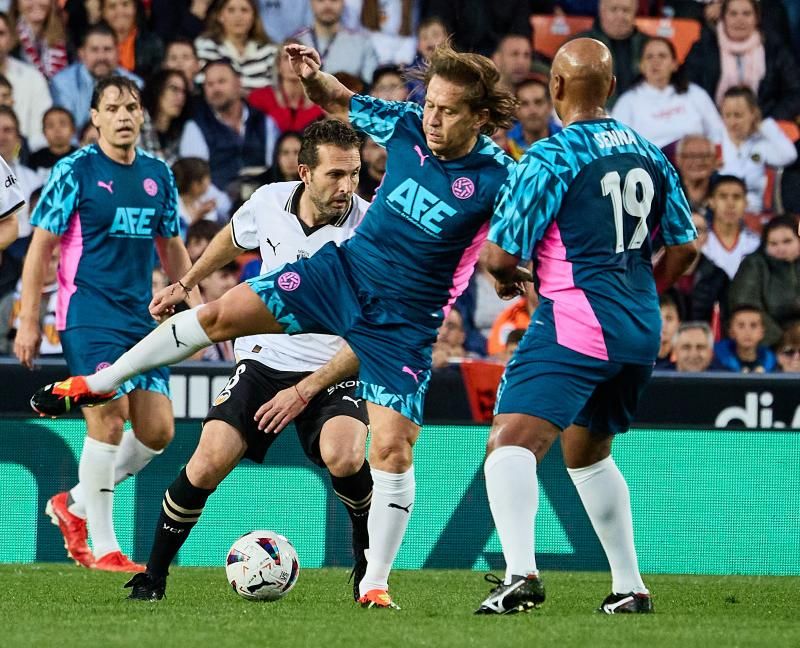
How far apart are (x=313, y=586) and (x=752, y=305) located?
536 cm

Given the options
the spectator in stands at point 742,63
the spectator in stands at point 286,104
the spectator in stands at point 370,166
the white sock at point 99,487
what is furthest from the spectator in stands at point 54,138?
the spectator in stands at point 742,63

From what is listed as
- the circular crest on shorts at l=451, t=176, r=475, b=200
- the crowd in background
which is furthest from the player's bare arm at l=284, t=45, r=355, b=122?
the crowd in background

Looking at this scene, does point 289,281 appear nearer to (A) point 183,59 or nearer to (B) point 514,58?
(A) point 183,59

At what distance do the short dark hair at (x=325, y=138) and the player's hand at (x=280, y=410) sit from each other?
1038 millimetres

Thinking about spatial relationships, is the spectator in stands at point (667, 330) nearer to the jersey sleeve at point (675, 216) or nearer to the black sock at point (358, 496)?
the black sock at point (358, 496)

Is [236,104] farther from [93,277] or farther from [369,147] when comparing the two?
[93,277]

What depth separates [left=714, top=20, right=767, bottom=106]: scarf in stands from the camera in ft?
42.5

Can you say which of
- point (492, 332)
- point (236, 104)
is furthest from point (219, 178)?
A: point (492, 332)

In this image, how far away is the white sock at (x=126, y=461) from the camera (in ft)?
27.6

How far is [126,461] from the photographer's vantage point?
848 centimetres

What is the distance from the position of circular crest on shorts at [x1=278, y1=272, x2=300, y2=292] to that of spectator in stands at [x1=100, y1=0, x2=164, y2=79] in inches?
274

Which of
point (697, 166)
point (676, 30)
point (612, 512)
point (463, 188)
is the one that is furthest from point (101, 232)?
point (676, 30)

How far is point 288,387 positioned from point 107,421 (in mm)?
1940

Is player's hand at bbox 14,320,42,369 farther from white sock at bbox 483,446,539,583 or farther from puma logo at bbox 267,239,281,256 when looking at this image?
white sock at bbox 483,446,539,583
